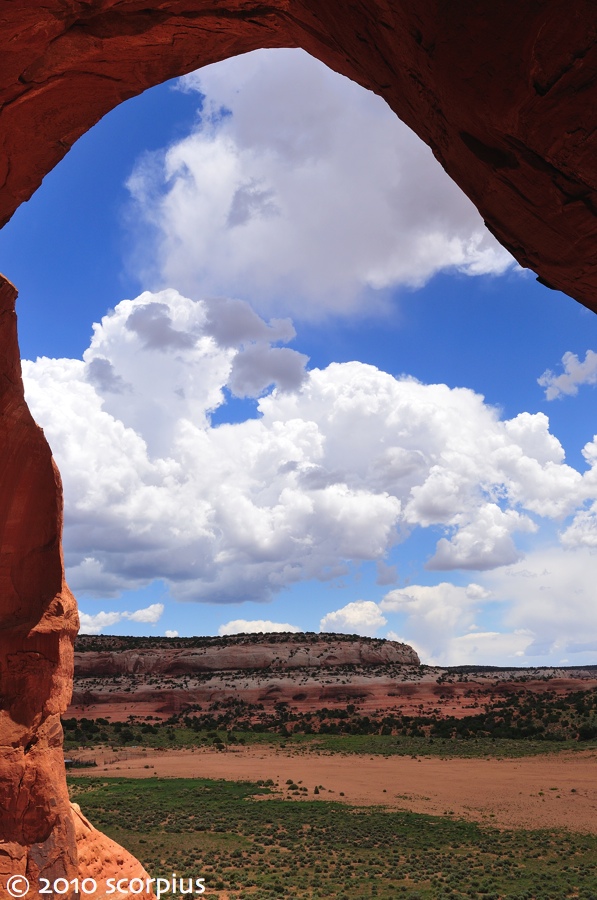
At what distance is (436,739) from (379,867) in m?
31.5

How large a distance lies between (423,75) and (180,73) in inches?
161

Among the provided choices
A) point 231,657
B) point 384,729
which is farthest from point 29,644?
point 231,657

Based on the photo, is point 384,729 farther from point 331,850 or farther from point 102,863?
point 102,863

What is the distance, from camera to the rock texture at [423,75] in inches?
137

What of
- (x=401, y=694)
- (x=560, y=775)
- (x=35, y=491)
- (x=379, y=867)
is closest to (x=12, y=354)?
(x=35, y=491)

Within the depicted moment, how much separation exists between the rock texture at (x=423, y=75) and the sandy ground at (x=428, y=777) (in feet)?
89.4

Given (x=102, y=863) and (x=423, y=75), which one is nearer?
(x=423, y=75)

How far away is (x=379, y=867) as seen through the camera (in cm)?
1991

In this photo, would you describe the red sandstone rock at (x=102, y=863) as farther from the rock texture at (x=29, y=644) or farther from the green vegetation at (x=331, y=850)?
the green vegetation at (x=331, y=850)

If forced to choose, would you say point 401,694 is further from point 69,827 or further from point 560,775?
point 69,827

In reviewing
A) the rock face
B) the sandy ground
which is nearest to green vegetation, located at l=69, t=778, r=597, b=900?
the sandy ground

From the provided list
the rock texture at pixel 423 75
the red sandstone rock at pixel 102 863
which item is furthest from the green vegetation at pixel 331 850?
the rock texture at pixel 423 75

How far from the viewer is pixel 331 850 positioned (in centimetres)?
2158

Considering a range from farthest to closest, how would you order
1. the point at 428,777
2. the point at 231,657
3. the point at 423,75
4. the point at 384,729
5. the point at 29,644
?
the point at 231,657
the point at 384,729
the point at 428,777
the point at 29,644
the point at 423,75
